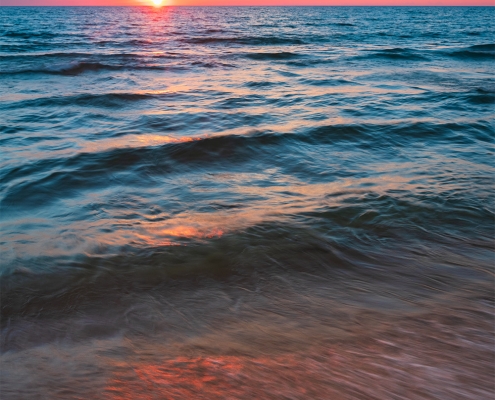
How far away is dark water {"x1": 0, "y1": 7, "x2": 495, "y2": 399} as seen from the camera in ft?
7.41

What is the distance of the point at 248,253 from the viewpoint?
11.5 feet

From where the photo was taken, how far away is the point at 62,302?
9.66 ft

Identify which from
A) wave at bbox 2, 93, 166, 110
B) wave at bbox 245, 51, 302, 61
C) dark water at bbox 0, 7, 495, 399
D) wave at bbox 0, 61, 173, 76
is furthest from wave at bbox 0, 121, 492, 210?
wave at bbox 245, 51, 302, 61

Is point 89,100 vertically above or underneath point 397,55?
underneath

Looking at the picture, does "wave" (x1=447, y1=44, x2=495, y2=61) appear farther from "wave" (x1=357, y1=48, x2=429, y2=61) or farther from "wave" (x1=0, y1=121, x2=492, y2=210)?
"wave" (x1=0, y1=121, x2=492, y2=210)

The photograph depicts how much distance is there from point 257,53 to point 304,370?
18.7 meters

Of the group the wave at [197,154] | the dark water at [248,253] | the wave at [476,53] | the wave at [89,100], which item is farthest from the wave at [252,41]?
the wave at [197,154]

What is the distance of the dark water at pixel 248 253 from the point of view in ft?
7.41

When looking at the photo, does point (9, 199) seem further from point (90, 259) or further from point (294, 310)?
point (294, 310)

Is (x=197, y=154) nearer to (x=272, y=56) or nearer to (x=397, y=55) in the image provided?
(x=272, y=56)

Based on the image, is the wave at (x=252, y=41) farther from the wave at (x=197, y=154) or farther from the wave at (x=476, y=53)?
the wave at (x=197, y=154)

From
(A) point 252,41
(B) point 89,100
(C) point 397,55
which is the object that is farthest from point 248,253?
(A) point 252,41

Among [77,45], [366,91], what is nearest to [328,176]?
[366,91]

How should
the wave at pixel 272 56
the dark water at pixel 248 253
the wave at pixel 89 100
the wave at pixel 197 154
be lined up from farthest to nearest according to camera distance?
the wave at pixel 272 56, the wave at pixel 89 100, the wave at pixel 197 154, the dark water at pixel 248 253
